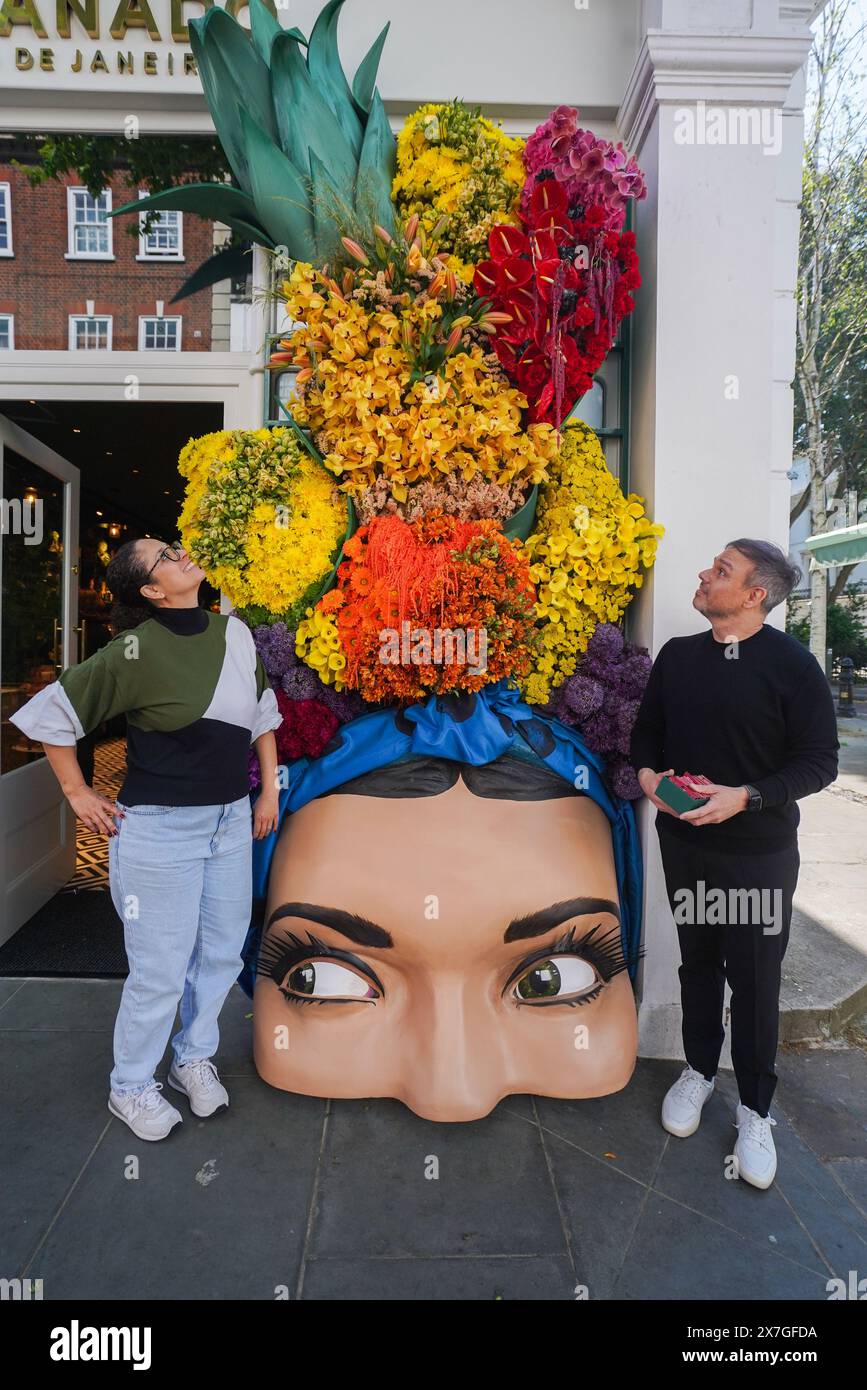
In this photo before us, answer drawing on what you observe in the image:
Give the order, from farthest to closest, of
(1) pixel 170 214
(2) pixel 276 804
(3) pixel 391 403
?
(1) pixel 170 214 → (2) pixel 276 804 → (3) pixel 391 403

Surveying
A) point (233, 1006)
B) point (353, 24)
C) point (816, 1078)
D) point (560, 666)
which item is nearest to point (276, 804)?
point (560, 666)

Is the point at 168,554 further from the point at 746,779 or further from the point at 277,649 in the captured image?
the point at 746,779

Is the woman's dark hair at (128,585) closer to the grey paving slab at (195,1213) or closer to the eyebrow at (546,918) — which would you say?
the eyebrow at (546,918)

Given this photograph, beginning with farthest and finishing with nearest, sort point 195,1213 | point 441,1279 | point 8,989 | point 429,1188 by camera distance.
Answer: point 8,989 → point 429,1188 → point 195,1213 → point 441,1279

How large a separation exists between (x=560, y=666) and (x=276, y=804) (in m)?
1.08

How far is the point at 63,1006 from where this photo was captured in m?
3.12

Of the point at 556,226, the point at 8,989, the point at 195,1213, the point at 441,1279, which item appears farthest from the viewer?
the point at 8,989

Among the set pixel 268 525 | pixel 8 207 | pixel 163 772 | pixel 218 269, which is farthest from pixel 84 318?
pixel 163 772

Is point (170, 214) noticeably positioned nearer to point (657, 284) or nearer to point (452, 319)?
point (452, 319)

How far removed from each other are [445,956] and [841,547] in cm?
954

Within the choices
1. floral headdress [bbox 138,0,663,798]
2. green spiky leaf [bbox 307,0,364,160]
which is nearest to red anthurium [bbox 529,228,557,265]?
floral headdress [bbox 138,0,663,798]

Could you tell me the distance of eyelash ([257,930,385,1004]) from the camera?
7.18 feet

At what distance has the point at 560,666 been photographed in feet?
8.04
